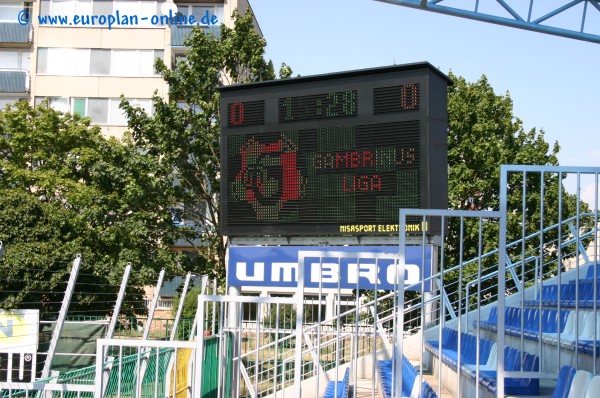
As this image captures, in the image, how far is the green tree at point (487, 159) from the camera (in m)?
28.2

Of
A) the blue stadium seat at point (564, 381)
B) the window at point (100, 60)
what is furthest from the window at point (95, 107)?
the blue stadium seat at point (564, 381)

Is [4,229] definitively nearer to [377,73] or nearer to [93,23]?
[377,73]

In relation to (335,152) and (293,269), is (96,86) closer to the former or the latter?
(293,269)

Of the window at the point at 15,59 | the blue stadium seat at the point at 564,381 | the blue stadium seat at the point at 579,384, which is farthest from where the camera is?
the window at the point at 15,59

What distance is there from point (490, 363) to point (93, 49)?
34198 mm

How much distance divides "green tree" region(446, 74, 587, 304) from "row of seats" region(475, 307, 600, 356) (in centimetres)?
1837

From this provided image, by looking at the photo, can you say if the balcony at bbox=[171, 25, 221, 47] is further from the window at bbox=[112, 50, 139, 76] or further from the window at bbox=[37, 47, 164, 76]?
the window at bbox=[112, 50, 139, 76]

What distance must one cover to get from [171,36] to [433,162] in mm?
28963

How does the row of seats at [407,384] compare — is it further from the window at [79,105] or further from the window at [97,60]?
the window at [97,60]

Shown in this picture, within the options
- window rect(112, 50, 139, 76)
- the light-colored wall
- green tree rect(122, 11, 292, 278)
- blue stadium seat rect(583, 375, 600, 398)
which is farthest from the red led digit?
window rect(112, 50, 139, 76)

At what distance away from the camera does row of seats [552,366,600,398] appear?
4.80 m

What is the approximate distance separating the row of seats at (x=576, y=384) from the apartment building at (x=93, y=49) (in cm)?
3432

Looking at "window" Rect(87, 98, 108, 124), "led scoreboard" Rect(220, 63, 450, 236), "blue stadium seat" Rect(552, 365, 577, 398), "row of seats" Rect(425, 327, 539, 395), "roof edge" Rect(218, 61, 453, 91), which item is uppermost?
"window" Rect(87, 98, 108, 124)

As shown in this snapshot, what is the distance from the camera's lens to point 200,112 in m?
23.5
